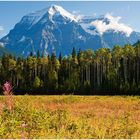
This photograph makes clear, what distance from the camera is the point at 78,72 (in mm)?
127750

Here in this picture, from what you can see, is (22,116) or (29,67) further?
(29,67)

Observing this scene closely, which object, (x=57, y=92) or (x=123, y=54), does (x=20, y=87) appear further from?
(x=123, y=54)

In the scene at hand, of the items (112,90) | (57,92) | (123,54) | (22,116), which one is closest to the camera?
(22,116)

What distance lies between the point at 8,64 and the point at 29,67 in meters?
6.69

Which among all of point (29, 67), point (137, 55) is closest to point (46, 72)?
point (29, 67)

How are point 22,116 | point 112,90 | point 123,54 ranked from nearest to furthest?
1. point 22,116
2. point 112,90
3. point 123,54

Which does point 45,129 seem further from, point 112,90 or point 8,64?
point 8,64

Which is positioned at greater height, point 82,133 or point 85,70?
point 85,70

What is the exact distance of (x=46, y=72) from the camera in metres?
133

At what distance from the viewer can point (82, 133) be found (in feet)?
45.9

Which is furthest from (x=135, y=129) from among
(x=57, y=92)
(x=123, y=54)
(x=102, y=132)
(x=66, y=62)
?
(x=66, y=62)

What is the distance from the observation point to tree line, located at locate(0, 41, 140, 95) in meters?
111

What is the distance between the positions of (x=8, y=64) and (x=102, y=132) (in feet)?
400

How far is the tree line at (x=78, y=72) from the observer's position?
111188 mm
